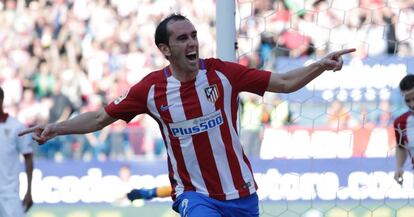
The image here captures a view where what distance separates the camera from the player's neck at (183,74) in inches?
177

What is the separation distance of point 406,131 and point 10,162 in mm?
3040

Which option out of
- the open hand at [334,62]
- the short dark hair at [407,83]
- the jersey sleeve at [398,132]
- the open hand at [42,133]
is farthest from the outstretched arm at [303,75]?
the jersey sleeve at [398,132]

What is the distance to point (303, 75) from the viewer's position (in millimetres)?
4316

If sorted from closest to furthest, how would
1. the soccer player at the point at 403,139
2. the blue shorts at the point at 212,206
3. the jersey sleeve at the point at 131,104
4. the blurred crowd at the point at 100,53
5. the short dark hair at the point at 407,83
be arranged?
the blue shorts at the point at 212,206, the jersey sleeve at the point at 131,104, the short dark hair at the point at 407,83, the soccer player at the point at 403,139, the blurred crowd at the point at 100,53

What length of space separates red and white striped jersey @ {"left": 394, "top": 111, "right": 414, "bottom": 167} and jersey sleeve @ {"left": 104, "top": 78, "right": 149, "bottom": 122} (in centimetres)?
282

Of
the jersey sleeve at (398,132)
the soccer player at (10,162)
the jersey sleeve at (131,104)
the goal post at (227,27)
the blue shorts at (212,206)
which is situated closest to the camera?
the blue shorts at (212,206)

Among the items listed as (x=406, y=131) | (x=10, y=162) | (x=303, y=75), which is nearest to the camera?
(x=303, y=75)

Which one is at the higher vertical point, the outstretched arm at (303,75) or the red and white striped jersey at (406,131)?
the outstretched arm at (303,75)

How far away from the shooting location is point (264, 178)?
8273mm

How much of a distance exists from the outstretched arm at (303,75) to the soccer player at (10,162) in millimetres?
2778

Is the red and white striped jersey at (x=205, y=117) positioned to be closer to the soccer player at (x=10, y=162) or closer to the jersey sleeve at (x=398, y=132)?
the soccer player at (x=10, y=162)

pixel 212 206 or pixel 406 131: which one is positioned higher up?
pixel 212 206

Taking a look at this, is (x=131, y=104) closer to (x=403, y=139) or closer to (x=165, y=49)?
(x=165, y=49)

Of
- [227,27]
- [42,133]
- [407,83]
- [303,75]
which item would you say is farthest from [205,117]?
[407,83]
